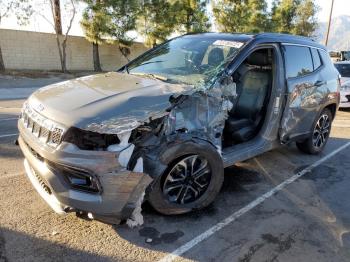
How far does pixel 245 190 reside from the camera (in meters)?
4.63

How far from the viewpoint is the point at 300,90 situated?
514 cm

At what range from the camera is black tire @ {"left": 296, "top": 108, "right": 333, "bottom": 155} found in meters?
6.02

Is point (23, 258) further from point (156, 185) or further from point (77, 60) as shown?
point (77, 60)

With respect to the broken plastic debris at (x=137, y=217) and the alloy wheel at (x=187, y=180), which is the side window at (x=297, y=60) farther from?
the broken plastic debris at (x=137, y=217)

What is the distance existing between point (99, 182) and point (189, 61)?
2.10 metres

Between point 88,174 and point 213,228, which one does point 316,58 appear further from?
point 88,174

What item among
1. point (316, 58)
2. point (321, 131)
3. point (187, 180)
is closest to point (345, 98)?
point (321, 131)

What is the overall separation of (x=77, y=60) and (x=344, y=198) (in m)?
21.4

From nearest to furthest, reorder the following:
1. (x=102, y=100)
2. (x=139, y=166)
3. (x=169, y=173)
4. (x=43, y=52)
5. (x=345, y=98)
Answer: (x=139, y=166) < (x=102, y=100) < (x=169, y=173) < (x=345, y=98) < (x=43, y=52)

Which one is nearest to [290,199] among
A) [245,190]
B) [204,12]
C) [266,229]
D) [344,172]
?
[245,190]

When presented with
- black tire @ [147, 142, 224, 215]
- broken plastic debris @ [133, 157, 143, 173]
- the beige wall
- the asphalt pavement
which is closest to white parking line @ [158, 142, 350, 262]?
the asphalt pavement

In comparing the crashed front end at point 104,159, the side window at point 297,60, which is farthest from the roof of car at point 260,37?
the crashed front end at point 104,159

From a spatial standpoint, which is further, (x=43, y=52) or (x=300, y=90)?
(x=43, y=52)

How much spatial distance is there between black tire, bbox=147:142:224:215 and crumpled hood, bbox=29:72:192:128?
0.45m
